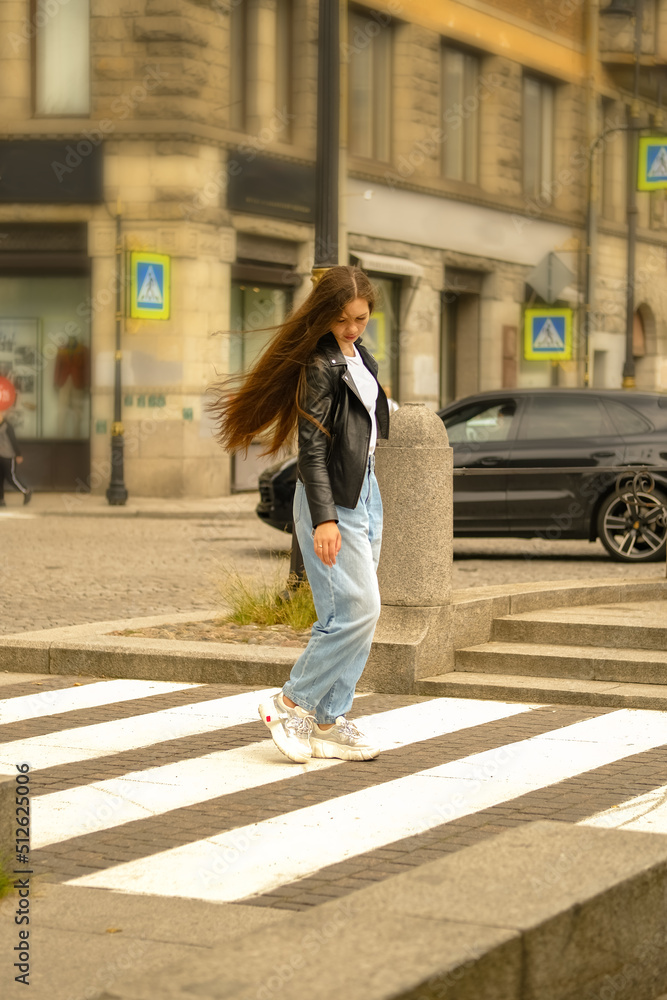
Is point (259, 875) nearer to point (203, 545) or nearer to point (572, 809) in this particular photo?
point (572, 809)

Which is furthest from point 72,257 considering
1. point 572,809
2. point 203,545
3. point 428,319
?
point 572,809

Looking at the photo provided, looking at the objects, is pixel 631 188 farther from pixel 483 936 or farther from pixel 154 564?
pixel 483 936

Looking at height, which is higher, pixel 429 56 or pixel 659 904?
A: pixel 429 56

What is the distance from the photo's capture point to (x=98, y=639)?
8.89m

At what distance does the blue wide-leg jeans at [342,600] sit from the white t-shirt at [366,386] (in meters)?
0.12

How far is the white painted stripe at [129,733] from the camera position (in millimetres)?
6445

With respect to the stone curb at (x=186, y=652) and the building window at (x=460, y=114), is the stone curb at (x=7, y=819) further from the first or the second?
the building window at (x=460, y=114)

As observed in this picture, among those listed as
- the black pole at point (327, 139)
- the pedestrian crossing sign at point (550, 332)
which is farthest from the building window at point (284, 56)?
the black pole at point (327, 139)

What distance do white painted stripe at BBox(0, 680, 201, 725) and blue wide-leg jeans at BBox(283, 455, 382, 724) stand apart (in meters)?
1.70

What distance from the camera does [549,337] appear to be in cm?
2536

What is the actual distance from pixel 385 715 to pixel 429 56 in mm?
25002

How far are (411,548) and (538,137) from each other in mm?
28407

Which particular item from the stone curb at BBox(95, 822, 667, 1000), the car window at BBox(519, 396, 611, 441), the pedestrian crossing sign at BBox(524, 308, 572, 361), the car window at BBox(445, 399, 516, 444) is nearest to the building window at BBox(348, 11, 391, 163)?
the pedestrian crossing sign at BBox(524, 308, 572, 361)

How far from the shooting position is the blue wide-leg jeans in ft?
19.9
